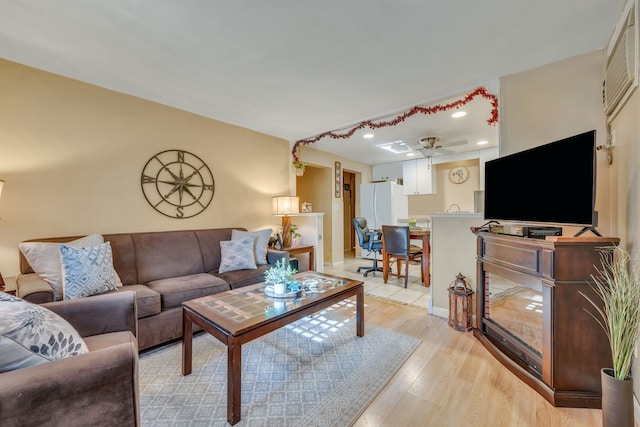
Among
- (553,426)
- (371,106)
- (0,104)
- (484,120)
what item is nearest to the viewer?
(553,426)

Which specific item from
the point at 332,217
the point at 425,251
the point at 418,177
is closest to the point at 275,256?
the point at 425,251

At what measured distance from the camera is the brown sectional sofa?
209 cm

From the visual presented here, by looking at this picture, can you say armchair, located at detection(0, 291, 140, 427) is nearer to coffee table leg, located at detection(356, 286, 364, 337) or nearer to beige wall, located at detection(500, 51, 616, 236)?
coffee table leg, located at detection(356, 286, 364, 337)

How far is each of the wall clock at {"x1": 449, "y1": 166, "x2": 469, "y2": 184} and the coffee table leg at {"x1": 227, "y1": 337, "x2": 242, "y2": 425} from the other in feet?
19.7

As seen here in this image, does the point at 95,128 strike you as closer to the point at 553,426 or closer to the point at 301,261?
the point at 301,261

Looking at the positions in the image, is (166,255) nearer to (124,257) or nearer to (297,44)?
(124,257)

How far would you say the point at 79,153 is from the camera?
253 centimetres

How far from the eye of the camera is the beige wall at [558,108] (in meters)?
2.00

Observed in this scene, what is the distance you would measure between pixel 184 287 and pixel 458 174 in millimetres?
5887

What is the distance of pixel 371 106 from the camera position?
10.3ft

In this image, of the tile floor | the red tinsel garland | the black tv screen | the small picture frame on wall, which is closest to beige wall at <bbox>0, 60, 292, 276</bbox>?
the red tinsel garland

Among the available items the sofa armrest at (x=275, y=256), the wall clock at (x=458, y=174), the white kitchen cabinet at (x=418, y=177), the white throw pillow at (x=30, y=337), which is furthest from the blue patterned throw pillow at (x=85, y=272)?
the wall clock at (x=458, y=174)

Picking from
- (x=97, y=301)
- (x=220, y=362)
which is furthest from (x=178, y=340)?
(x=97, y=301)

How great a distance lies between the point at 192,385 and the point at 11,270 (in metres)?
1.93
